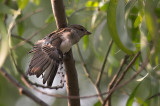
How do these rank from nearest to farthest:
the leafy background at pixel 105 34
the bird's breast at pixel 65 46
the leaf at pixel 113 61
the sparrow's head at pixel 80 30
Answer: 1. the leafy background at pixel 105 34
2. the bird's breast at pixel 65 46
3. the leaf at pixel 113 61
4. the sparrow's head at pixel 80 30

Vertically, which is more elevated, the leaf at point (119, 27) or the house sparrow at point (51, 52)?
the leaf at point (119, 27)

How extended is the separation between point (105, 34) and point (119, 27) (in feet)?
9.31

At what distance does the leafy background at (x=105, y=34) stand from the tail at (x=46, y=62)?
0.42 feet

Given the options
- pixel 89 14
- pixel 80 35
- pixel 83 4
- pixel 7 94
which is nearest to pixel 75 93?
pixel 80 35

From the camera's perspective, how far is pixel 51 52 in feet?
7.50

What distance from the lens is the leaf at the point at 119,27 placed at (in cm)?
160

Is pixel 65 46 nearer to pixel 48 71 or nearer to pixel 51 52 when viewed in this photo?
pixel 51 52

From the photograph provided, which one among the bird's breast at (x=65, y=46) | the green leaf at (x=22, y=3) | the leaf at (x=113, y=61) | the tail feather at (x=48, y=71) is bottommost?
the leaf at (x=113, y=61)

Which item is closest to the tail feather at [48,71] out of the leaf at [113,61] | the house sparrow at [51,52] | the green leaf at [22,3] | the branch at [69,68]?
the house sparrow at [51,52]

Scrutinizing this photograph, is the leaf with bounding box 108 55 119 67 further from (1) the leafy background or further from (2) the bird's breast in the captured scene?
(2) the bird's breast

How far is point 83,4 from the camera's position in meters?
3.51

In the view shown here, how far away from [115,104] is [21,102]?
1.66 metres

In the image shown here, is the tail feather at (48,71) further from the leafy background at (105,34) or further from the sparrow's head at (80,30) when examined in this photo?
the sparrow's head at (80,30)

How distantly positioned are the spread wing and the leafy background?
0.39ft
